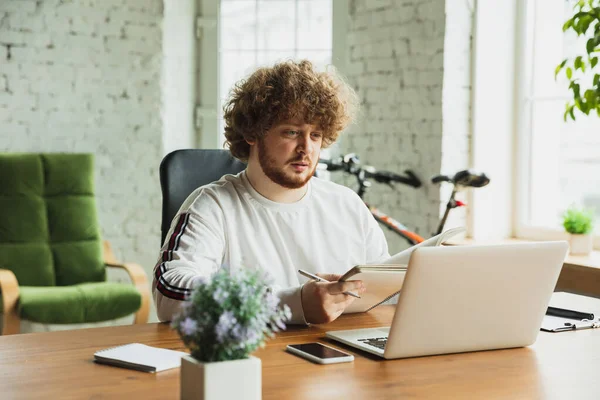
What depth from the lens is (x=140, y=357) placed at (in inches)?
61.0

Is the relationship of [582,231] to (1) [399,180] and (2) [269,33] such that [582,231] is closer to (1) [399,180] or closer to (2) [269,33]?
(1) [399,180]

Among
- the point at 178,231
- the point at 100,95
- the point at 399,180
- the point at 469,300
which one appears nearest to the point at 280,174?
the point at 178,231

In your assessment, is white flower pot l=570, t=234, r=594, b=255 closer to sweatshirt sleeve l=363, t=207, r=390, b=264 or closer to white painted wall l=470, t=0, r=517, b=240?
white painted wall l=470, t=0, r=517, b=240

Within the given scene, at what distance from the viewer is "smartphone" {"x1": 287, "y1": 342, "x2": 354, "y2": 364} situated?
62.2 inches

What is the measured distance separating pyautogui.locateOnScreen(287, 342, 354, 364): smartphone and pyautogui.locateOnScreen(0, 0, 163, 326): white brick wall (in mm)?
3045

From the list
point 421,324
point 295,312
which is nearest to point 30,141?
point 295,312

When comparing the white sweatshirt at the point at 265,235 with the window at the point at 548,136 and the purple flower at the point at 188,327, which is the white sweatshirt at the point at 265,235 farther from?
the window at the point at 548,136

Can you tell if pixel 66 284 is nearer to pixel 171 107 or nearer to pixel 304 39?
pixel 171 107

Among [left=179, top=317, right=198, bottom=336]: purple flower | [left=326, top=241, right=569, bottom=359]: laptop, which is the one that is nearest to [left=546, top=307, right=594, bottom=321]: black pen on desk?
[left=326, top=241, right=569, bottom=359]: laptop

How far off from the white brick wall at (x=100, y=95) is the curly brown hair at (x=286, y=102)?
2.27m

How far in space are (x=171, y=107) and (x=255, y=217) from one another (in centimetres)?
261

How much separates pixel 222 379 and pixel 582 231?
2466 millimetres

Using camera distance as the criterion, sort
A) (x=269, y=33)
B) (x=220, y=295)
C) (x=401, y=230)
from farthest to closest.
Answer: (x=269, y=33)
(x=401, y=230)
(x=220, y=295)

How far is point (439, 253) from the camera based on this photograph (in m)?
1.53
